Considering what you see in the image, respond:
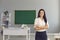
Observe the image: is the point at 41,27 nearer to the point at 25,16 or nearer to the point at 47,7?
the point at 25,16

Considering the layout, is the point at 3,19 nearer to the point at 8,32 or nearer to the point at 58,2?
the point at 8,32

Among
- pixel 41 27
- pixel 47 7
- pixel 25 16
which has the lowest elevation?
pixel 41 27

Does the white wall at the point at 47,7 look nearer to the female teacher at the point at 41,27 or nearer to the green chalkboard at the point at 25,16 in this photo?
the green chalkboard at the point at 25,16

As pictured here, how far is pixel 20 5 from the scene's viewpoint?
25.9 ft

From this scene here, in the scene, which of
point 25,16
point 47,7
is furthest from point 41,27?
point 47,7

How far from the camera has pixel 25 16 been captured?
7.74m

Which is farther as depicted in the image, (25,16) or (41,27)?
(25,16)

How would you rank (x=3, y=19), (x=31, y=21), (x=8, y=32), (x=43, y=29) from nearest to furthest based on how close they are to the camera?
(x=43, y=29), (x=8, y=32), (x=3, y=19), (x=31, y=21)

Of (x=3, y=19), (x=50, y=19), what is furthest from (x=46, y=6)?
(x=3, y=19)

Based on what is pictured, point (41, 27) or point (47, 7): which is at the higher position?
point (47, 7)

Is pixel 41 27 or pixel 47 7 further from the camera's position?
pixel 47 7

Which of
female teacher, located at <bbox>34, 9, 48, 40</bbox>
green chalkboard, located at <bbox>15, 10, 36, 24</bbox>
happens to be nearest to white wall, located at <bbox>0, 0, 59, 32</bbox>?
green chalkboard, located at <bbox>15, 10, 36, 24</bbox>

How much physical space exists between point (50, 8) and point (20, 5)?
1708mm

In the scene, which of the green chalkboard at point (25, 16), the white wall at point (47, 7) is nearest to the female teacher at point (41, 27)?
the green chalkboard at point (25, 16)
